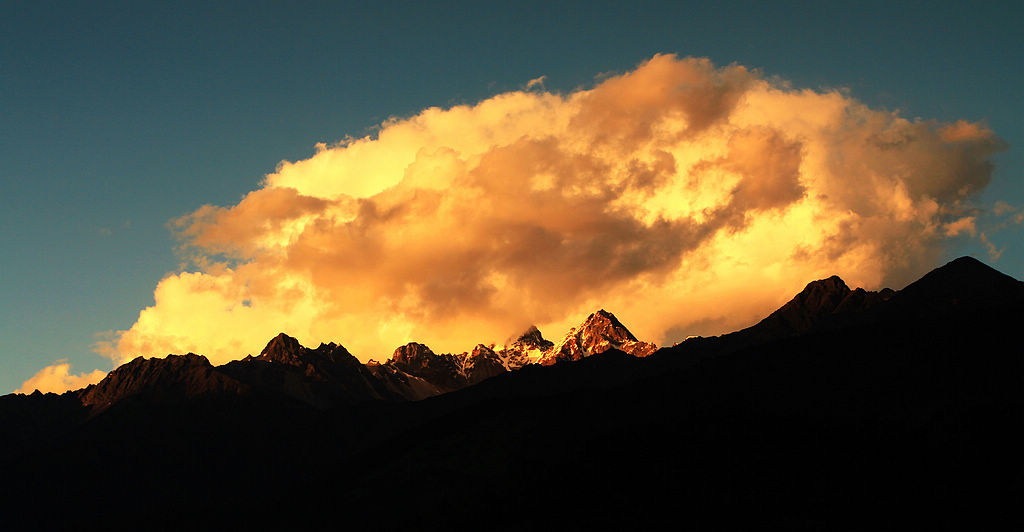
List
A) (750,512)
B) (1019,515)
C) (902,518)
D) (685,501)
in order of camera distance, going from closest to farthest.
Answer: (1019,515) → (902,518) → (750,512) → (685,501)

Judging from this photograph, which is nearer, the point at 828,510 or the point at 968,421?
the point at 828,510

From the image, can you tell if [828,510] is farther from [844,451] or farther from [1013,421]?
[1013,421]

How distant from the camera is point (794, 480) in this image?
192750 millimetres

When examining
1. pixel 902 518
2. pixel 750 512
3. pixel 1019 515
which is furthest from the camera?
pixel 750 512

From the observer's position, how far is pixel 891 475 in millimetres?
187125

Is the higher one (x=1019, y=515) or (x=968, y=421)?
(x=968, y=421)

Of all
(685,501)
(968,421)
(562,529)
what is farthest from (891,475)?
(562,529)

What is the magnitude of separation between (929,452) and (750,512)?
3901 centimetres

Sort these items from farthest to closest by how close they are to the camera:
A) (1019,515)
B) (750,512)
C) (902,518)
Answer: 1. (750,512)
2. (902,518)
3. (1019,515)

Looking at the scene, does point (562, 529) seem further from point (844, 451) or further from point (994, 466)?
point (994, 466)

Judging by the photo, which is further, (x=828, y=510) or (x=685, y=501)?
(x=685, y=501)

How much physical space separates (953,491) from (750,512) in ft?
119

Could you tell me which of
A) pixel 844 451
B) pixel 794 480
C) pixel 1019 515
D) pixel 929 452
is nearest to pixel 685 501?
pixel 794 480

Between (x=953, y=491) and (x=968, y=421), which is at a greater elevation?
(x=968, y=421)
